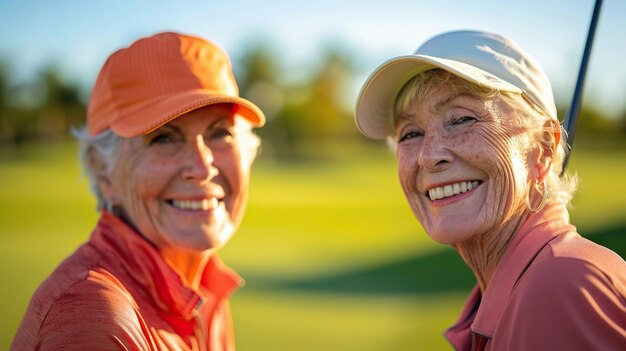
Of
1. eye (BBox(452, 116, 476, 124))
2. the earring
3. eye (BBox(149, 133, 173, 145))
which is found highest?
eye (BBox(452, 116, 476, 124))

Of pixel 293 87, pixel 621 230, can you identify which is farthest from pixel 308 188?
pixel 293 87

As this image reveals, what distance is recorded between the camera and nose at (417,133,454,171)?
227 centimetres

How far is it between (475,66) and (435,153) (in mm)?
324

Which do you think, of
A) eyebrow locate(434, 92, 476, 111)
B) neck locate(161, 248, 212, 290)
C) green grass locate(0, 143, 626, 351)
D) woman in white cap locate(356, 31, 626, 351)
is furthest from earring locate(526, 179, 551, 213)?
neck locate(161, 248, 212, 290)

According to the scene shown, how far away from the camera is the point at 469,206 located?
7.39 feet

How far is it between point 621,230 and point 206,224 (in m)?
10.3

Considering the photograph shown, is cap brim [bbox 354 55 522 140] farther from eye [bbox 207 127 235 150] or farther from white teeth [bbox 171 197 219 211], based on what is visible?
white teeth [bbox 171 197 219 211]

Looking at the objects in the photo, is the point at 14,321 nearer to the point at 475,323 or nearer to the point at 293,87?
the point at 475,323

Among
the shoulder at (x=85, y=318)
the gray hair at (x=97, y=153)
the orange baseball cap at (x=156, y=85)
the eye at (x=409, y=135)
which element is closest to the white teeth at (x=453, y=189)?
the eye at (x=409, y=135)

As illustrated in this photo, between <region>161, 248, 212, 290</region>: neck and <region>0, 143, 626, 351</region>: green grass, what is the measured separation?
1.84ft

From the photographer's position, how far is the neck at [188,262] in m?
2.85

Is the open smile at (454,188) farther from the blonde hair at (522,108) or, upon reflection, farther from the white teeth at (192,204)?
the white teeth at (192,204)

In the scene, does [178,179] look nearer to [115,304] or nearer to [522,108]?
[115,304]

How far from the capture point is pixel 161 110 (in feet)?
8.63
